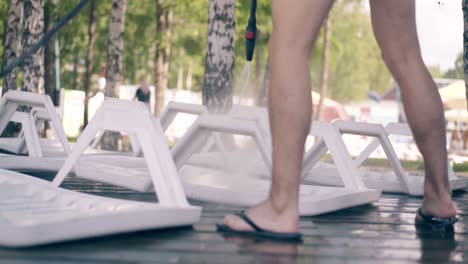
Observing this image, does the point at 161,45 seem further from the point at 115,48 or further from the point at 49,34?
the point at 49,34

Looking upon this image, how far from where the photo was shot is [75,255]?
2473 mm

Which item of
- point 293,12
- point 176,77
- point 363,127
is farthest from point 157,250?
point 176,77

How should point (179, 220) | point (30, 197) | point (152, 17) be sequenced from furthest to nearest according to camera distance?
point (152, 17) < point (30, 197) < point (179, 220)

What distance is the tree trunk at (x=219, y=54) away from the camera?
11.3 metres

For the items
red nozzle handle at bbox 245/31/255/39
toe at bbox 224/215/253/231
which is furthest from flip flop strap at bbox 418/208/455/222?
red nozzle handle at bbox 245/31/255/39

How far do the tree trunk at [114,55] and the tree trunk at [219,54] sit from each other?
672 centimetres

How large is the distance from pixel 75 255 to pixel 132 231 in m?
0.42

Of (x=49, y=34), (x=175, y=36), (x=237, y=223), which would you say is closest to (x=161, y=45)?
(x=175, y=36)

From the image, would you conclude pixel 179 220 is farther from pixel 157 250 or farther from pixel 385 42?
pixel 385 42

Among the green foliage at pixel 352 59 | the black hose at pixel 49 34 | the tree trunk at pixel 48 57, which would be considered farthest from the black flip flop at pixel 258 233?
the green foliage at pixel 352 59

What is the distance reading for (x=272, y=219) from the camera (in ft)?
9.86

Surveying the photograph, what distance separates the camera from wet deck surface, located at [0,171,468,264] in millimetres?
2496

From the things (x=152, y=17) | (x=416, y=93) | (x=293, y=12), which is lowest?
(x=152, y=17)

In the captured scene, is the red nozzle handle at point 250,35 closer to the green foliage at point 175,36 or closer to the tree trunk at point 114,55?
the green foliage at point 175,36
